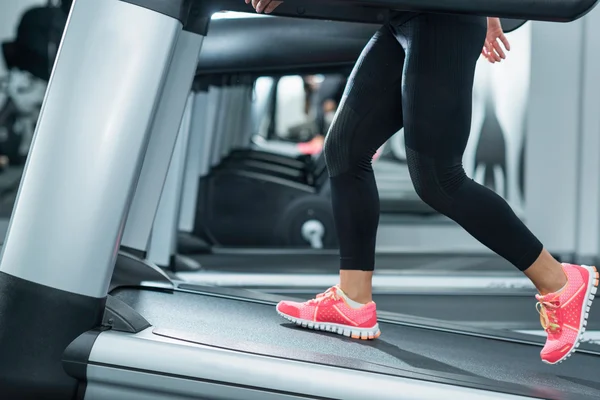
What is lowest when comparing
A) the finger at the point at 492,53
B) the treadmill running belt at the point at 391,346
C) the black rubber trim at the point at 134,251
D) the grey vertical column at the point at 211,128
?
the treadmill running belt at the point at 391,346

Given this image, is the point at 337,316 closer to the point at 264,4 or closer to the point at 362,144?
the point at 362,144

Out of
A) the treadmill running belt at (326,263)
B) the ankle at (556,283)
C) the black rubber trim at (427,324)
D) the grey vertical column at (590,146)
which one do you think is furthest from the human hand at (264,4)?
the grey vertical column at (590,146)

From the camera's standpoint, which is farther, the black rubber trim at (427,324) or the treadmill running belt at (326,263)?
the treadmill running belt at (326,263)

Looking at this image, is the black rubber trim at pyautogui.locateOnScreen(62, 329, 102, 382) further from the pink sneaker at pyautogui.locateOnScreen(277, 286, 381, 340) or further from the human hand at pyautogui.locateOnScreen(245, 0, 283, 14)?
the human hand at pyautogui.locateOnScreen(245, 0, 283, 14)

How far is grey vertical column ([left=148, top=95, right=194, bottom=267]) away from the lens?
8.11 feet

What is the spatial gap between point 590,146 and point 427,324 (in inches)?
82.0

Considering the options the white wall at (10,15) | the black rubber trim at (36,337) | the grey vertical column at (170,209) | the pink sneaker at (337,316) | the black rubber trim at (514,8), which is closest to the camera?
the black rubber trim at (514,8)

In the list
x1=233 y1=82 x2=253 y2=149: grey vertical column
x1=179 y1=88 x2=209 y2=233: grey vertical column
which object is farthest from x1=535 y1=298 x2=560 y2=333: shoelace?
x1=233 y1=82 x2=253 y2=149: grey vertical column

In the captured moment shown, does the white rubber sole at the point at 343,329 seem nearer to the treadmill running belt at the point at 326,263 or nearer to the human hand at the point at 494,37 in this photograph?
the human hand at the point at 494,37

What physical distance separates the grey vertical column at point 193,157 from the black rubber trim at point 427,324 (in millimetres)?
913

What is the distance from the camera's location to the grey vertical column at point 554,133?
3445 mm

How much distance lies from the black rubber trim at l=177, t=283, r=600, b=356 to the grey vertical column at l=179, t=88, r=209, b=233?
0.91m

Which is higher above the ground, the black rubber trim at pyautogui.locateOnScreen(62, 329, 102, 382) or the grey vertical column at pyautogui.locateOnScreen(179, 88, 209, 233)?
the grey vertical column at pyautogui.locateOnScreen(179, 88, 209, 233)

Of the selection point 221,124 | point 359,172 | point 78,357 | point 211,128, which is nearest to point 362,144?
point 359,172
